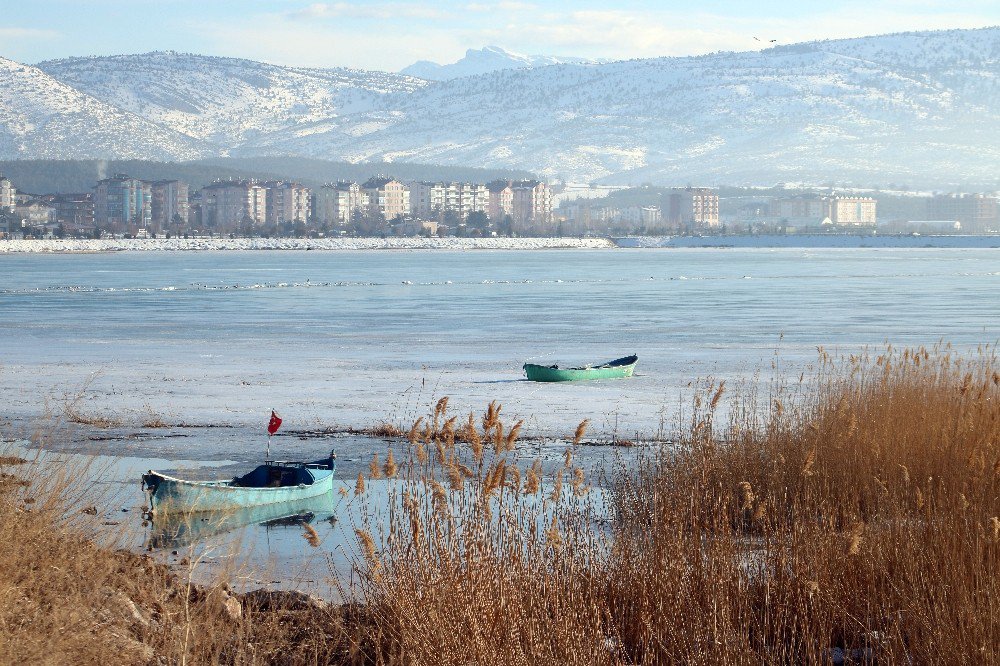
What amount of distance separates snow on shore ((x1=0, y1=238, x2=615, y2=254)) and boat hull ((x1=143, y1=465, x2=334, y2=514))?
13203cm

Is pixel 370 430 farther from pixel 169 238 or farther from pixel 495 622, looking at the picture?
pixel 169 238

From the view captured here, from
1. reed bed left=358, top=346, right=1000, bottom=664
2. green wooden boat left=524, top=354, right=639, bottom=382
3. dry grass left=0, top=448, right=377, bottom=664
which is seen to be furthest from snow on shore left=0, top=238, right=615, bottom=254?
reed bed left=358, top=346, right=1000, bottom=664

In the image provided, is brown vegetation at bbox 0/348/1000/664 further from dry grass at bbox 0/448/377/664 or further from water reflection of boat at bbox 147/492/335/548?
water reflection of boat at bbox 147/492/335/548

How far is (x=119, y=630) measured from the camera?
6520 mm

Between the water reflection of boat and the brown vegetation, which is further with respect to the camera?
the water reflection of boat

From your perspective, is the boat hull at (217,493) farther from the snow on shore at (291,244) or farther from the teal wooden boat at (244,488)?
the snow on shore at (291,244)

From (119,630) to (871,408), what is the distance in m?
6.19

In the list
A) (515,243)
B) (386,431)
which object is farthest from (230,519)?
(515,243)

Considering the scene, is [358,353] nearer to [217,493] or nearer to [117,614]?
[217,493]

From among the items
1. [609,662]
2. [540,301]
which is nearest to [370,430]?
[609,662]

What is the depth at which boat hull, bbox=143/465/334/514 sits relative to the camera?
1091 centimetres

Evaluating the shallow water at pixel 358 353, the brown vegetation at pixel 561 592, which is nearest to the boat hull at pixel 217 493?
the shallow water at pixel 358 353

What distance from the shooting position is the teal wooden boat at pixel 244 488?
10938 mm

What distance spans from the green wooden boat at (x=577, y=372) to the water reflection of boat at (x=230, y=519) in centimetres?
917
